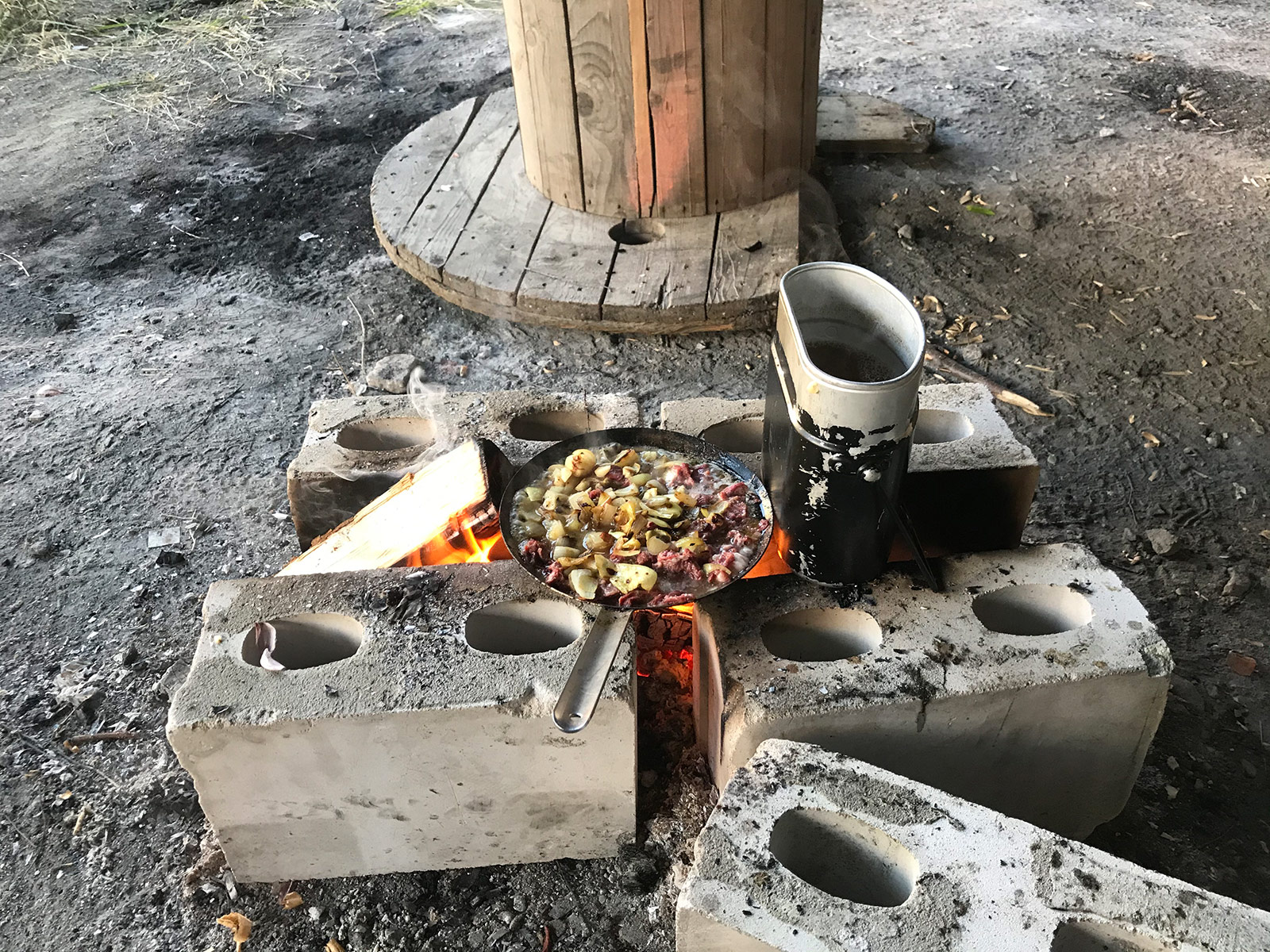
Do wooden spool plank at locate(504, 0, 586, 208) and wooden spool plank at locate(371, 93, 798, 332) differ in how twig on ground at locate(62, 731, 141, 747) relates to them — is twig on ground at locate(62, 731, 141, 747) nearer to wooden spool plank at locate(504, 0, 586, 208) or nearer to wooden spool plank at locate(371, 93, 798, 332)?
wooden spool plank at locate(371, 93, 798, 332)

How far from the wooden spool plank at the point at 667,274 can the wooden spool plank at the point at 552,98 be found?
392 mm

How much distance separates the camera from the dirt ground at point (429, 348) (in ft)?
7.27

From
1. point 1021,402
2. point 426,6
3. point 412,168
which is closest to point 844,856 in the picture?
point 1021,402

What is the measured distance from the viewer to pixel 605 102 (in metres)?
3.69

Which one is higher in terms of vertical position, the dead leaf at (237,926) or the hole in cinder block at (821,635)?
the hole in cinder block at (821,635)

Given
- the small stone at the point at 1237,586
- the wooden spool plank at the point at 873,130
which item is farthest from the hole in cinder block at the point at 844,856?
the wooden spool plank at the point at 873,130

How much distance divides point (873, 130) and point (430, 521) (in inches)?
141

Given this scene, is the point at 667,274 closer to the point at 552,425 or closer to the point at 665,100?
the point at 665,100

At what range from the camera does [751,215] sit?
4.02m

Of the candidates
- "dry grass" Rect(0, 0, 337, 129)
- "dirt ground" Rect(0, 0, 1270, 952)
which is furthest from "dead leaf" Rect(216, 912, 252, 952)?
"dry grass" Rect(0, 0, 337, 129)

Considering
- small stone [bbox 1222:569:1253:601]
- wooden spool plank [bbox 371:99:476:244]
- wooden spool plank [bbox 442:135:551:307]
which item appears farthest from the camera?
wooden spool plank [bbox 371:99:476:244]

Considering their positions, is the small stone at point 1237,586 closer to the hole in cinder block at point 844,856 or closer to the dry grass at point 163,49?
the hole in cinder block at point 844,856

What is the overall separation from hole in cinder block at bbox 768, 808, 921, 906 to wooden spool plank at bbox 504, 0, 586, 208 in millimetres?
2872

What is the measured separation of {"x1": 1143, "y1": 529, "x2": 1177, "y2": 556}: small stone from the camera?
289cm
